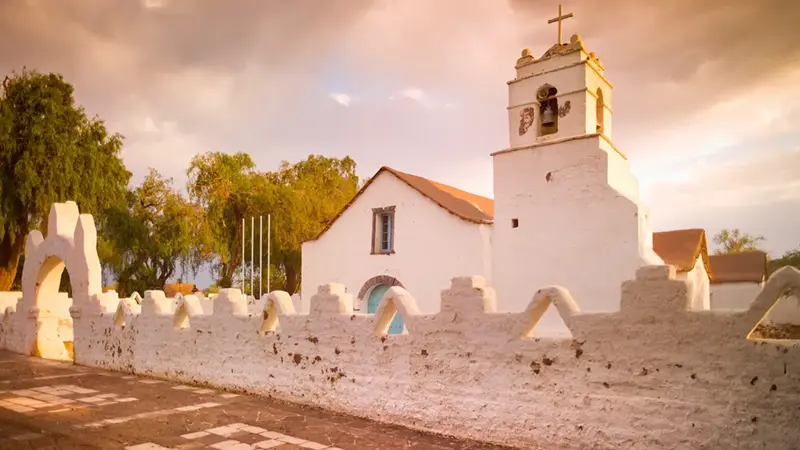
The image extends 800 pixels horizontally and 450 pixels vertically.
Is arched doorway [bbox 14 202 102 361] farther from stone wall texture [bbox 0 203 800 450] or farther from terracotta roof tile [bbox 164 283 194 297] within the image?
terracotta roof tile [bbox 164 283 194 297]

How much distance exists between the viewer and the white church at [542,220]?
37.5 feet

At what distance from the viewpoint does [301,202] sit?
27.7 metres

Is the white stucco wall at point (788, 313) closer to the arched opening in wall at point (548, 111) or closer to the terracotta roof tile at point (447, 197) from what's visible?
the terracotta roof tile at point (447, 197)

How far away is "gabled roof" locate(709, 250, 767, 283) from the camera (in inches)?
792

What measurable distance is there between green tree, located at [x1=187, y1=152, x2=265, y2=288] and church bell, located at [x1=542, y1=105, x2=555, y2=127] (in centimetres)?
1868

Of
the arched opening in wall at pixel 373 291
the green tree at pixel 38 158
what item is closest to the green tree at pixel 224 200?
the green tree at pixel 38 158

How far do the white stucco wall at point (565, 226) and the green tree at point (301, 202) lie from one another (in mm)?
12829

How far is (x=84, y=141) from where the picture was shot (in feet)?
68.1

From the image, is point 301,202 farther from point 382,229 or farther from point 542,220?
point 542,220

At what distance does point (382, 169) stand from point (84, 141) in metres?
12.6

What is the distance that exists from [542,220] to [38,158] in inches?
674

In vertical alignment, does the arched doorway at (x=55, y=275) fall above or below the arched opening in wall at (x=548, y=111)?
below


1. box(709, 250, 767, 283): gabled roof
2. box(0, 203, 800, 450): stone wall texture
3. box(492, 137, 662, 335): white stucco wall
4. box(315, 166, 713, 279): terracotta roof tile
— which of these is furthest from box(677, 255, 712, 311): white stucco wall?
box(0, 203, 800, 450): stone wall texture

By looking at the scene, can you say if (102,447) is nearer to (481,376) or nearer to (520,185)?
(481,376)
